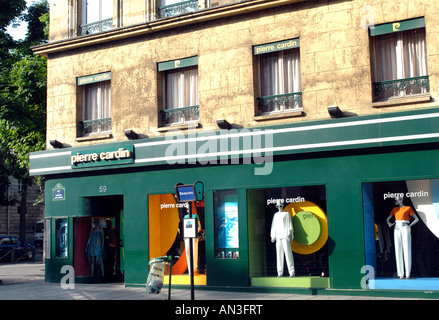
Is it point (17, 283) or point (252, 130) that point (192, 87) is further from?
point (17, 283)

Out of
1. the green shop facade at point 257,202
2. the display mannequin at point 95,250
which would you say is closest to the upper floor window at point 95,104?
the green shop facade at point 257,202

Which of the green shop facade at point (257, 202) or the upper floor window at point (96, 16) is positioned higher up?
the upper floor window at point (96, 16)

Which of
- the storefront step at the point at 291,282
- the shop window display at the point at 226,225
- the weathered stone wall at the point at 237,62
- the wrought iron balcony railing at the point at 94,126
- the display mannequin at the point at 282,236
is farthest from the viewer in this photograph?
the wrought iron balcony railing at the point at 94,126

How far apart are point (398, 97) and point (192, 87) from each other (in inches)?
226

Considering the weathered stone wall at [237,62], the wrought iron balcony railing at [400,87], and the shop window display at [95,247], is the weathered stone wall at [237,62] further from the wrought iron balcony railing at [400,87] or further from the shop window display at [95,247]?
the shop window display at [95,247]

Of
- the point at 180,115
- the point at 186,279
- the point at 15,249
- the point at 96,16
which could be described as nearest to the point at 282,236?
the point at 186,279

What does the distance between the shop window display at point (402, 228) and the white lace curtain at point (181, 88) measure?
18.5 feet

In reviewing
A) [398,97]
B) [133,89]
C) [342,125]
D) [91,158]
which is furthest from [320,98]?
[91,158]

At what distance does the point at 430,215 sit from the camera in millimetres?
12734

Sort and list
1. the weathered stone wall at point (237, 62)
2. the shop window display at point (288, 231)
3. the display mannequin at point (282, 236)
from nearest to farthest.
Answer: the weathered stone wall at point (237, 62)
the shop window display at point (288, 231)
the display mannequin at point (282, 236)

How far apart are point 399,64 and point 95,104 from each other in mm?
9291

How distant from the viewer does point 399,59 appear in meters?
13.4

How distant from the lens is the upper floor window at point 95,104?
683 inches
